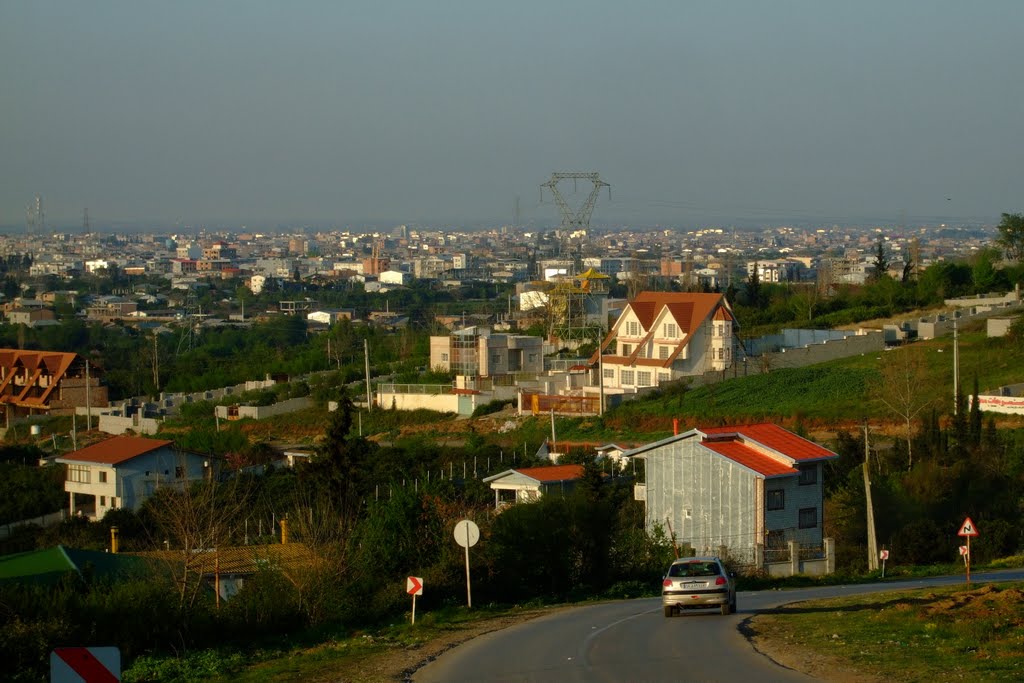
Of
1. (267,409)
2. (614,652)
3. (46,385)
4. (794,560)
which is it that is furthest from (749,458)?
(46,385)

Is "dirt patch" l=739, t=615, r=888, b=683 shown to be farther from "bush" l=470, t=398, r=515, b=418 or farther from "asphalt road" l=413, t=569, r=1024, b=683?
"bush" l=470, t=398, r=515, b=418

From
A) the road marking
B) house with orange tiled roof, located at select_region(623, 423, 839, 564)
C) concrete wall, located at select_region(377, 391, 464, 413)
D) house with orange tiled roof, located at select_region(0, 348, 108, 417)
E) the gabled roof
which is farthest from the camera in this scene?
house with orange tiled roof, located at select_region(0, 348, 108, 417)

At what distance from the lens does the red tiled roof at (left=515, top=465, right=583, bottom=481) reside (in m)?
29.8

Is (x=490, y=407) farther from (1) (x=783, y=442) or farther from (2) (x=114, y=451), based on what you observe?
(1) (x=783, y=442)

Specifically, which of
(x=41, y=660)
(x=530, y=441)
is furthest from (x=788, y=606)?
(x=530, y=441)

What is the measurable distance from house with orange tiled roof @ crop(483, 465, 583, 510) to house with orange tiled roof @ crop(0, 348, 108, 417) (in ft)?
122

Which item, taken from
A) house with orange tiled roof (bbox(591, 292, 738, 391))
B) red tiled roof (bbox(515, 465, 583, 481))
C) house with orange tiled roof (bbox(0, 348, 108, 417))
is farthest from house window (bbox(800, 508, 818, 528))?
house with orange tiled roof (bbox(0, 348, 108, 417))

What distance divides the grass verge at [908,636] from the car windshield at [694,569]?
0.71 m

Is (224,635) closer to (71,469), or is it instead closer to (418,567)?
(418,567)

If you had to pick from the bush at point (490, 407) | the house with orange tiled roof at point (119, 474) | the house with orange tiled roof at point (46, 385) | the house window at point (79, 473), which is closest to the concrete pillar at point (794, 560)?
the house with orange tiled roof at point (119, 474)

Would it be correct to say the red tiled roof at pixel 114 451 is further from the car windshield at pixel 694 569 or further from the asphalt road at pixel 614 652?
the car windshield at pixel 694 569

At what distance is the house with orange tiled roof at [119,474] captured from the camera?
121 ft

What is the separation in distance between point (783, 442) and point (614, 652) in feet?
47.0

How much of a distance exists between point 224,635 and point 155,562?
12.9ft
